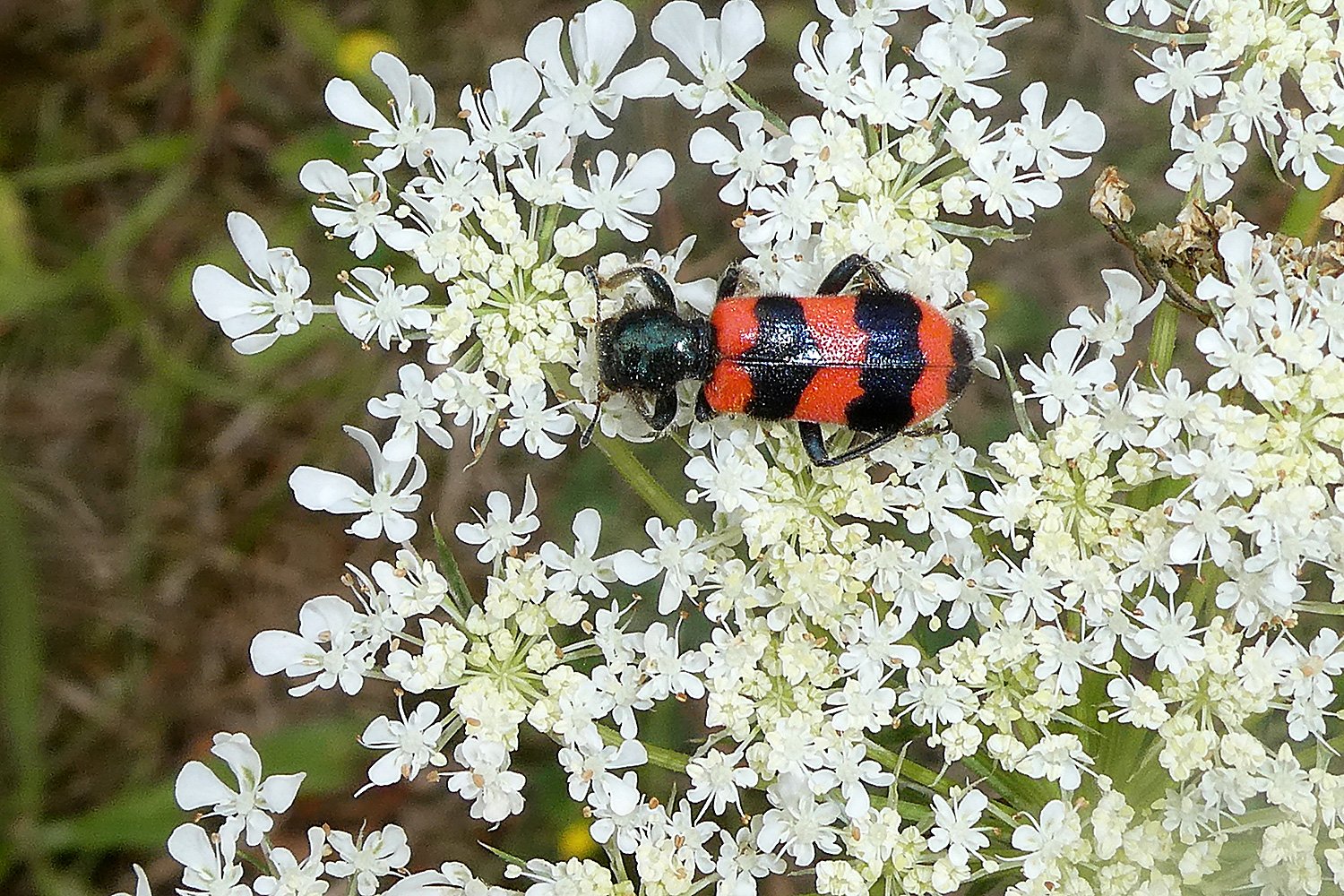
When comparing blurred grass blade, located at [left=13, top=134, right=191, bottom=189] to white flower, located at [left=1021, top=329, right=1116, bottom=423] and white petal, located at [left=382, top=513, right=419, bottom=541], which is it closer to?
white petal, located at [left=382, top=513, right=419, bottom=541]

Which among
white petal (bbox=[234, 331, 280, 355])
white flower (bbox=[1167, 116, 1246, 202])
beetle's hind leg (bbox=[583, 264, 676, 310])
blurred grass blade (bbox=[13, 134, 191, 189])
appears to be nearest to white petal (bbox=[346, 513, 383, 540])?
white petal (bbox=[234, 331, 280, 355])

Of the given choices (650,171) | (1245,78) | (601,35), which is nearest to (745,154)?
(650,171)

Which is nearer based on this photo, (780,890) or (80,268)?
(780,890)

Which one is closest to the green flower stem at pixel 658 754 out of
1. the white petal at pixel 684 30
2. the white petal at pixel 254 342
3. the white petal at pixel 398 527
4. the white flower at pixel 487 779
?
the white flower at pixel 487 779

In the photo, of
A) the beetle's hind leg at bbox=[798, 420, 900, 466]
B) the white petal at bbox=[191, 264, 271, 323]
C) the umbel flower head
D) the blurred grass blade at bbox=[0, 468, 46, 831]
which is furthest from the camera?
the blurred grass blade at bbox=[0, 468, 46, 831]

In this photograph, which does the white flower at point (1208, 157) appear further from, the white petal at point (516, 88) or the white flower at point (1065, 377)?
the white petal at point (516, 88)

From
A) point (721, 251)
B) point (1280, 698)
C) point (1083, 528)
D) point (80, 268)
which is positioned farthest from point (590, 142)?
point (1280, 698)

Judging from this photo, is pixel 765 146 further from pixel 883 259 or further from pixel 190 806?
pixel 190 806
